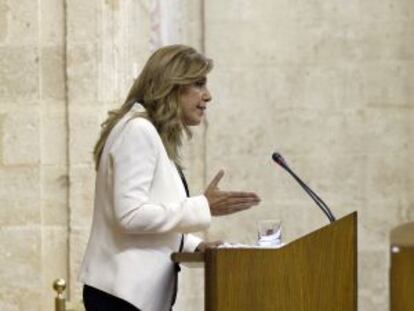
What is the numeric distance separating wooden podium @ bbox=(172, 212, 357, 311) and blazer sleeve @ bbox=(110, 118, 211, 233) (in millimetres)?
270

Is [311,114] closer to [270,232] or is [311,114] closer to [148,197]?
[270,232]

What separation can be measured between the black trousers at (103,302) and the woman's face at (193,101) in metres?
0.55

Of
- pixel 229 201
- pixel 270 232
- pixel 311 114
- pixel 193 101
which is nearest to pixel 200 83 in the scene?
pixel 193 101

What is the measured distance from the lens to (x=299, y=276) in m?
3.03

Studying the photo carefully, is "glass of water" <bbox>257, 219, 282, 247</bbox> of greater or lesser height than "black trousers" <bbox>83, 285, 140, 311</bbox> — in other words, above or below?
above

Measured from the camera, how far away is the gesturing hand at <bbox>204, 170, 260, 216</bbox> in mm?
3249

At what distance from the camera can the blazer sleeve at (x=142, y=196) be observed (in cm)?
319

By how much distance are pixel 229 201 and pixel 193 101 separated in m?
0.32

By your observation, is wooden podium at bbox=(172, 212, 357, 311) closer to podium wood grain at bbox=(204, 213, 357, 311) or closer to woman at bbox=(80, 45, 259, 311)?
podium wood grain at bbox=(204, 213, 357, 311)

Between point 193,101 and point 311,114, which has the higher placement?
point 193,101

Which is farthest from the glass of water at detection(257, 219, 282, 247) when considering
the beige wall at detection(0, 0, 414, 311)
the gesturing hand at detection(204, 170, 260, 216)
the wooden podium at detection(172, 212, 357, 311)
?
the beige wall at detection(0, 0, 414, 311)

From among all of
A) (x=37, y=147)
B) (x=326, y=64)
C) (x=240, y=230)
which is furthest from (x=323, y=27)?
(x=37, y=147)

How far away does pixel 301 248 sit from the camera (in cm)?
303

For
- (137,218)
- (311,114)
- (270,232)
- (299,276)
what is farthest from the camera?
(311,114)
